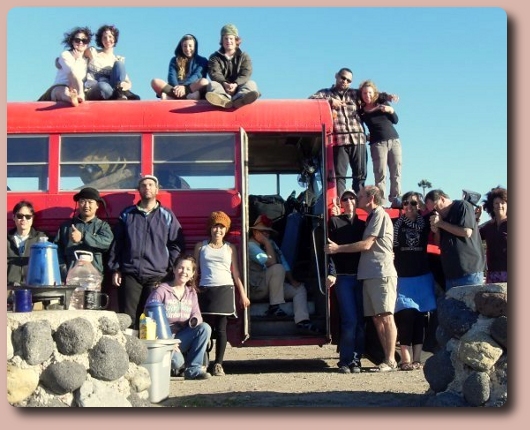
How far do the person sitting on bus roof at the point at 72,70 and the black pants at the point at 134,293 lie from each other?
82.5 inches

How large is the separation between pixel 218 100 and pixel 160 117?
0.64 meters

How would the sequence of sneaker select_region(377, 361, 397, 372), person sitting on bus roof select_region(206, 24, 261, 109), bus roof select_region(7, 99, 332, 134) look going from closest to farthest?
1. sneaker select_region(377, 361, 397, 372)
2. bus roof select_region(7, 99, 332, 134)
3. person sitting on bus roof select_region(206, 24, 261, 109)

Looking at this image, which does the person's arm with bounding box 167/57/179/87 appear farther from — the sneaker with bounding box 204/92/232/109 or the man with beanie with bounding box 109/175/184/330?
the man with beanie with bounding box 109/175/184/330

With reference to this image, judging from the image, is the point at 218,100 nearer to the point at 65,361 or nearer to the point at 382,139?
the point at 382,139

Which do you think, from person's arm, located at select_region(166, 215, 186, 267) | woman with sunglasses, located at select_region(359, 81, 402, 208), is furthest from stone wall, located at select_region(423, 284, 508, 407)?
woman with sunglasses, located at select_region(359, 81, 402, 208)

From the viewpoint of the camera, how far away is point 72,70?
948 centimetres

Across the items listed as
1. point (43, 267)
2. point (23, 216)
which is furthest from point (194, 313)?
point (43, 267)

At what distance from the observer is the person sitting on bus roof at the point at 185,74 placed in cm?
978

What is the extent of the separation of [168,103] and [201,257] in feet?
6.07

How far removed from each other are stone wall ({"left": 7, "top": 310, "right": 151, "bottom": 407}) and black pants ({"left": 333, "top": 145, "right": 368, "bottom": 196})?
3.92 m

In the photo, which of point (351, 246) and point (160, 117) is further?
point (160, 117)

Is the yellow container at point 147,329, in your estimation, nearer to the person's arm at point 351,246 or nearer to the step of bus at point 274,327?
the step of bus at point 274,327

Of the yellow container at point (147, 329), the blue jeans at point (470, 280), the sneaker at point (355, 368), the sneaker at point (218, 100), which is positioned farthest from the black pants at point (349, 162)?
the yellow container at point (147, 329)

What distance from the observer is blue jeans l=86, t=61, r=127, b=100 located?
31.9 ft
